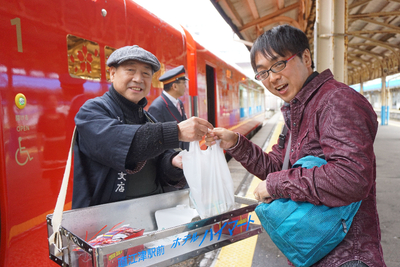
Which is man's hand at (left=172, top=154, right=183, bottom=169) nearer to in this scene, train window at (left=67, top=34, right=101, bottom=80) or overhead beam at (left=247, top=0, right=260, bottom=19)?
train window at (left=67, top=34, right=101, bottom=80)

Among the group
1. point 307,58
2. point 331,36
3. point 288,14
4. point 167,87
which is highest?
point 288,14

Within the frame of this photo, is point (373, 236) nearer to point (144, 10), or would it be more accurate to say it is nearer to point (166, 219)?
point (166, 219)

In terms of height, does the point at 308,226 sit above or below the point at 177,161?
below

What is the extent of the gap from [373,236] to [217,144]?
83 cm

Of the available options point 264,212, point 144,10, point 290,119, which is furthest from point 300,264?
point 144,10

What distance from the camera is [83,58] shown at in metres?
2.38

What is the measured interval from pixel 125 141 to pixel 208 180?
0.51m

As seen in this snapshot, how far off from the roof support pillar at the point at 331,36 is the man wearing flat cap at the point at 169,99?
63.2 inches

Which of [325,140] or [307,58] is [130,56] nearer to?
[307,58]

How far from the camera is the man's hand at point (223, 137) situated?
1.63 m

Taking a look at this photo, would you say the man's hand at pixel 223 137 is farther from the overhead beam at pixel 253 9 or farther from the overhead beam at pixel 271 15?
the overhead beam at pixel 271 15

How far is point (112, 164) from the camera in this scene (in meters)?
1.36

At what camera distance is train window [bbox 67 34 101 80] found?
7.32 ft

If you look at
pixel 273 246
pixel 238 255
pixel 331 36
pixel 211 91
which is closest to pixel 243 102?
pixel 211 91
